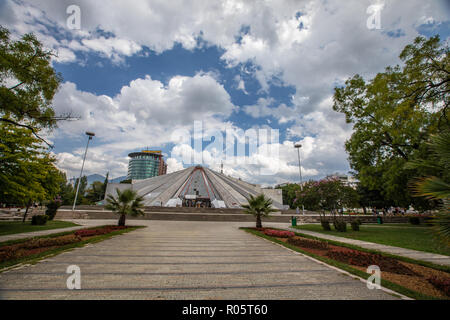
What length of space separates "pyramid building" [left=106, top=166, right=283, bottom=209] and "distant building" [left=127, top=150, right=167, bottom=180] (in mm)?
87136

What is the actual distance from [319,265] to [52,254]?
21.1ft

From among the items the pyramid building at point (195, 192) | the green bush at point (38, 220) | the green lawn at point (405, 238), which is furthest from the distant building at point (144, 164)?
the green lawn at point (405, 238)

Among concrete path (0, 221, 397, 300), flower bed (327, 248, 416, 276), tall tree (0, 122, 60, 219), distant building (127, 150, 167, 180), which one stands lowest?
concrete path (0, 221, 397, 300)

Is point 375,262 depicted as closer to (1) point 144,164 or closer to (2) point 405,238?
(2) point 405,238

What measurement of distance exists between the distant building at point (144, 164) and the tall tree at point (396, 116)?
383 feet

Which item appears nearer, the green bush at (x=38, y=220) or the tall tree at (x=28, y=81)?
the tall tree at (x=28, y=81)

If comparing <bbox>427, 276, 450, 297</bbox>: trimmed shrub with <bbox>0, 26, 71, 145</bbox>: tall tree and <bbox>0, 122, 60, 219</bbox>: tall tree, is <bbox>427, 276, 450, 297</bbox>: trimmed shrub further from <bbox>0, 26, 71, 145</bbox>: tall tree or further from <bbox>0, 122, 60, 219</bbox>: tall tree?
<bbox>0, 122, 60, 219</bbox>: tall tree

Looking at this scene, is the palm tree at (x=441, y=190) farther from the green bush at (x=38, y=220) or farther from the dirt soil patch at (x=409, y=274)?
the green bush at (x=38, y=220)

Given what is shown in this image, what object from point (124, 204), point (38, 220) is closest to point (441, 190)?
point (124, 204)

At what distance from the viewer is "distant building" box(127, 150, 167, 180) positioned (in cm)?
11638

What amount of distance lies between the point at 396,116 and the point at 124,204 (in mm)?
13823

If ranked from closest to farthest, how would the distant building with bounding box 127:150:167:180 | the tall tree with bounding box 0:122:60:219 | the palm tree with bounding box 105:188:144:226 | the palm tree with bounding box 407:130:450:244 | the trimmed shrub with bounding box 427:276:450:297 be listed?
the palm tree with bounding box 407:130:450:244
the trimmed shrub with bounding box 427:276:450:297
the tall tree with bounding box 0:122:60:219
the palm tree with bounding box 105:188:144:226
the distant building with bounding box 127:150:167:180

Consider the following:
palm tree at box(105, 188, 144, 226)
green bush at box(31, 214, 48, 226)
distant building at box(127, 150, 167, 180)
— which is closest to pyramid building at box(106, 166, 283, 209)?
green bush at box(31, 214, 48, 226)

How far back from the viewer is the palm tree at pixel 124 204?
420 inches
